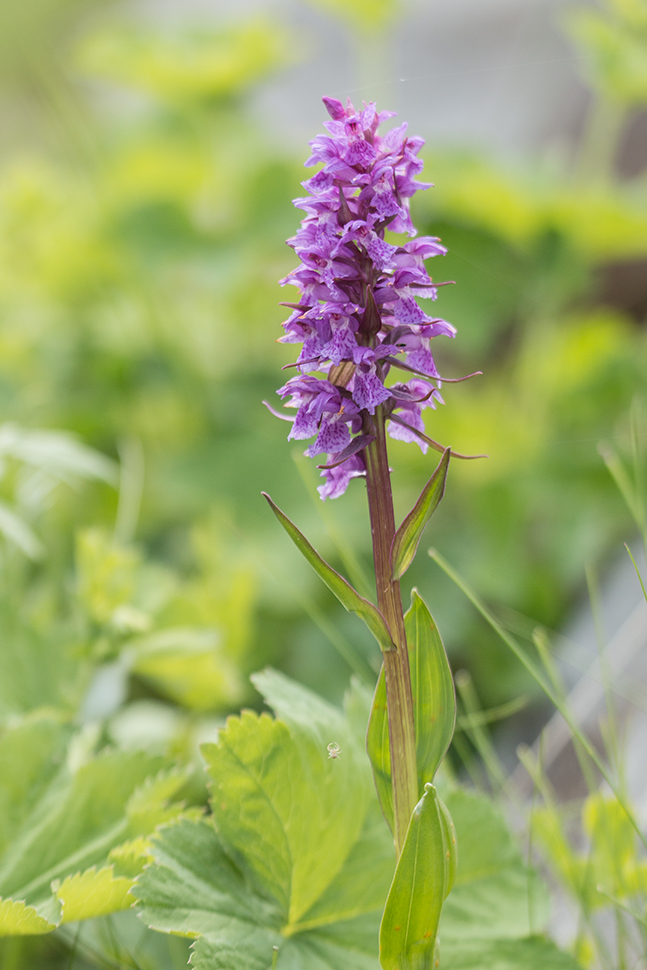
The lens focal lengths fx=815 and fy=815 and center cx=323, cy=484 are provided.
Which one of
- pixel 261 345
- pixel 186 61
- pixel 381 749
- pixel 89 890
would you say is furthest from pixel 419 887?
pixel 186 61

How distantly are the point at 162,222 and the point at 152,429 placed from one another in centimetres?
40

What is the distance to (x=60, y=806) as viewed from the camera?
1.66 ft

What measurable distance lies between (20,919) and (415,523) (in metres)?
0.27

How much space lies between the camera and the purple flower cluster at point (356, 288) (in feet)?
1.18

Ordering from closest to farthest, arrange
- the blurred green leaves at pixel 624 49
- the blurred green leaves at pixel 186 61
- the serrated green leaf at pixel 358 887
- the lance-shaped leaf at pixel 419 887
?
the lance-shaped leaf at pixel 419 887
the serrated green leaf at pixel 358 887
the blurred green leaves at pixel 624 49
the blurred green leaves at pixel 186 61

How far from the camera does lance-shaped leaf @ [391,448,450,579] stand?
355 mm

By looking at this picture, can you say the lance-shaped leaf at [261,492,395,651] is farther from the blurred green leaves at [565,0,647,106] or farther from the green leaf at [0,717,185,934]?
the blurred green leaves at [565,0,647,106]

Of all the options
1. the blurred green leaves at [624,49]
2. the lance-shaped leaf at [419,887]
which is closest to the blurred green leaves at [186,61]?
the blurred green leaves at [624,49]

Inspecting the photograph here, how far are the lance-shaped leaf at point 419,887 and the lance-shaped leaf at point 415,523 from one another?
98 millimetres

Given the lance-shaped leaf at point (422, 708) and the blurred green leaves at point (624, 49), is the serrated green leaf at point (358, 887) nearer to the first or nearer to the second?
the lance-shaped leaf at point (422, 708)

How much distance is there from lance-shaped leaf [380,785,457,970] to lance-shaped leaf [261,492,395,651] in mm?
67

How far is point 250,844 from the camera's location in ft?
1.43

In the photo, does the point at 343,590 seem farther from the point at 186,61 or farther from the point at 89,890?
the point at 186,61

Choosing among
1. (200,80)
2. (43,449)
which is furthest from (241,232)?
(43,449)
